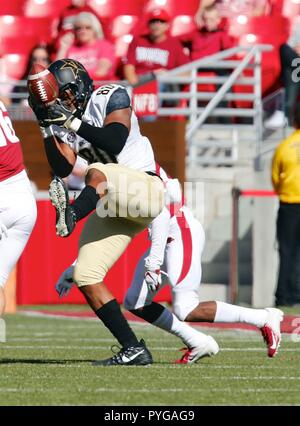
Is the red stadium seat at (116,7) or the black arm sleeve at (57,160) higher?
the black arm sleeve at (57,160)

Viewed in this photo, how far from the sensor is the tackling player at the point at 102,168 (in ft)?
19.8

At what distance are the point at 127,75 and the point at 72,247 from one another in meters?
1.99

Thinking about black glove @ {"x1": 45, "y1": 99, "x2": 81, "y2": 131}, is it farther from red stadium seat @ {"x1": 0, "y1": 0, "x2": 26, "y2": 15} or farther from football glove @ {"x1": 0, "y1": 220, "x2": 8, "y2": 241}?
red stadium seat @ {"x1": 0, "y1": 0, "x2": 26, "y2": 15}

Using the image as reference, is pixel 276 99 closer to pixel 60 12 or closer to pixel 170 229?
pixel 60 12

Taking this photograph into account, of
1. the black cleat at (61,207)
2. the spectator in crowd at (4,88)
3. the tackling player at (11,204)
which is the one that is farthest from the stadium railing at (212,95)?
the black cleat at (61,207)

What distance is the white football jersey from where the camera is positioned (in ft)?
20.5

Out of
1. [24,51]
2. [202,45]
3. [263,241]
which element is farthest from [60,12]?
[263,241]

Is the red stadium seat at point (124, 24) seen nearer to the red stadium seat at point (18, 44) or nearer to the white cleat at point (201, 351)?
the red stadium seat at point (18, 44)

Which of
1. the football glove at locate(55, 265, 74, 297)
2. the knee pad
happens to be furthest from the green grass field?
the football glove at locate(55, 265, 74, 297)

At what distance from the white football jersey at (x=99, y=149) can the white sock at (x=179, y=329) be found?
0.78 metres

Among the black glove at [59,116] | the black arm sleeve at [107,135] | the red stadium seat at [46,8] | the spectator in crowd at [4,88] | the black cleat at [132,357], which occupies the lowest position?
the spectator in crowd at [4,88]

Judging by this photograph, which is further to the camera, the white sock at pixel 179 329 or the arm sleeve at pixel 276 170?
the arm sleeve at pixel 276 170

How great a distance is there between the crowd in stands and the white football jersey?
565 centimetres
